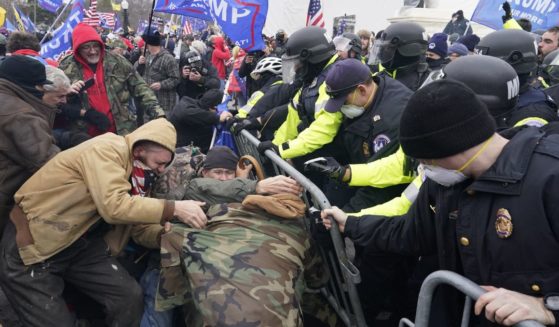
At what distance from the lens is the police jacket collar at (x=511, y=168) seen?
1724 millimetres

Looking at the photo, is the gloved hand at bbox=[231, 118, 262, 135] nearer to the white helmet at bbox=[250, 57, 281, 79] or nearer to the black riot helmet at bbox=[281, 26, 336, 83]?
the black riot helmet at bbox=[281, 26, 336, 83]

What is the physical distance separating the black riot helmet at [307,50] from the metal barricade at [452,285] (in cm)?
306

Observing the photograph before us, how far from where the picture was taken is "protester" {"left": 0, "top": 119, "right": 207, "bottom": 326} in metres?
2.80

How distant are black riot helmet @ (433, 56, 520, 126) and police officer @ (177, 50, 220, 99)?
4.73 m

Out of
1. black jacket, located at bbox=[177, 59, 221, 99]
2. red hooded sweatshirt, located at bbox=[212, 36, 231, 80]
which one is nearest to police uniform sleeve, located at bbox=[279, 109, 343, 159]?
black jacket, located at bbox=[177, 59, 221, 99]

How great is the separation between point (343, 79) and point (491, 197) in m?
1.82

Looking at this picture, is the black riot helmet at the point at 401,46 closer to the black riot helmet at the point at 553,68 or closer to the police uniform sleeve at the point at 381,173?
the black riot helmet at the point at 553,68

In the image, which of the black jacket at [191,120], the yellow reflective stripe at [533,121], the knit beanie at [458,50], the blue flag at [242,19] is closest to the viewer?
the yellow reflective stripe at [533,121]

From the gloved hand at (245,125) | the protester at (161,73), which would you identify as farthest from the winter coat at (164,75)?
the gloved hand at (245,125)

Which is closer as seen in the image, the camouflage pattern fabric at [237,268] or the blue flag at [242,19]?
the camouflage pattern fabric at [237,268]

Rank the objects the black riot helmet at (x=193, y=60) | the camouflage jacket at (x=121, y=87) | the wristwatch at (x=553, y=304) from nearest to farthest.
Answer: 1. the wristwatch at (x=553, y=304)
2. the camouflage jacket at (x=121, y=87)
3. the black riot helmet at (x=193, y=60)

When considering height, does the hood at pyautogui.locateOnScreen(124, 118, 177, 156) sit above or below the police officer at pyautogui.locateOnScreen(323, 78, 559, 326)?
below

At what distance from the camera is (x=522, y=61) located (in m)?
3.61

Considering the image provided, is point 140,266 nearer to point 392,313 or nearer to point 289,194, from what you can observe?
point 289,194
